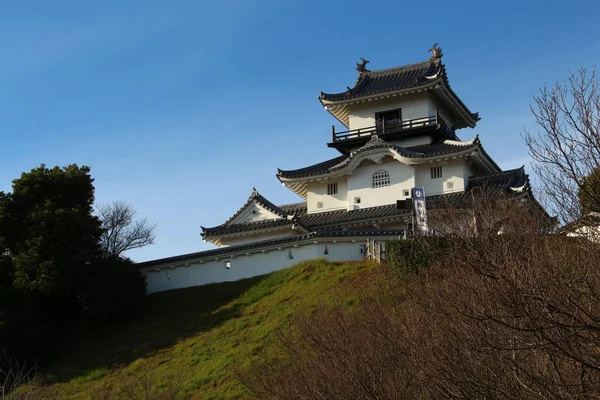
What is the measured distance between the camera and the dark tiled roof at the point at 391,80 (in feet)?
125

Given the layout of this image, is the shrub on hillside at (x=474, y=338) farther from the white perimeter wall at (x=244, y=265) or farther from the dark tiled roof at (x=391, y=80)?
the dark tiled roof at (x=391, y=80)

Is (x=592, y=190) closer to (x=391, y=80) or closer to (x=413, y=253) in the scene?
(x=413, y=253)

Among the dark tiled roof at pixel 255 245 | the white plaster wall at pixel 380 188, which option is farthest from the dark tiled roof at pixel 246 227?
the dark tiled roof at pixel 255 245

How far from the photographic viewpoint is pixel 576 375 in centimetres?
892

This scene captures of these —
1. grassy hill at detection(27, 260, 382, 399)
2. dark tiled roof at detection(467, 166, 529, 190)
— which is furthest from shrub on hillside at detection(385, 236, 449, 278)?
dark tiled roof at detection(467, 166, 529, 190)

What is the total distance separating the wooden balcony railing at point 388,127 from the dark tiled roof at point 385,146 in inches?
44.5

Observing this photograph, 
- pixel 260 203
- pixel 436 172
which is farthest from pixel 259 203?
pixel 436 172

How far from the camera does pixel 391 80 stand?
131ft

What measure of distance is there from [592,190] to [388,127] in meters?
30.0

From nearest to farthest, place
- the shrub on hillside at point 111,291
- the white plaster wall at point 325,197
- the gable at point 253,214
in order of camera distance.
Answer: the shrub on hillside at point 111,291 → the gable at point 253,214 → the white plaster wall at point 325,197

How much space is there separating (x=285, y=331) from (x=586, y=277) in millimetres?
13343

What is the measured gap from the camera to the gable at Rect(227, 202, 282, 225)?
35.7 meters

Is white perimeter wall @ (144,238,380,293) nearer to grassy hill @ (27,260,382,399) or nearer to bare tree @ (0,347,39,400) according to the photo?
grassy hill @ (27,260,382,399)

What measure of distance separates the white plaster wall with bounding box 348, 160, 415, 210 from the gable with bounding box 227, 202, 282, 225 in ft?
13.4
